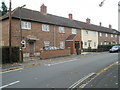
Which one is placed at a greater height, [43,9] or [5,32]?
[43,9]

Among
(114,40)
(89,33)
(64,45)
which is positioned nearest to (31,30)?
(64,45)

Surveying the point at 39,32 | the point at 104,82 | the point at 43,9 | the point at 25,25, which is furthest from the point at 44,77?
the point at 43,9

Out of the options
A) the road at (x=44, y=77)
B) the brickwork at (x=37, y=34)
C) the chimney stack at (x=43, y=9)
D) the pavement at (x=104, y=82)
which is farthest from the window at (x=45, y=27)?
the pavement at (x=104, y=82)

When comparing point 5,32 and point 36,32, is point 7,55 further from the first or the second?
point 36,32

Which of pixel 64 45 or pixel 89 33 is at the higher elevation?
pixel 89 33

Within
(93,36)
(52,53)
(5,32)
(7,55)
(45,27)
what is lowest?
(52,53)

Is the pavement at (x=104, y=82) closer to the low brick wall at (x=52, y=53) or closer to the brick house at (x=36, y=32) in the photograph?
the low brick wall at (x=52, y=53)

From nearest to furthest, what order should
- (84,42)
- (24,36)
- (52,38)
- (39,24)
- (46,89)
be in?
(46,89) < (24,36) < (39,24) < (52,38) < (84,42)

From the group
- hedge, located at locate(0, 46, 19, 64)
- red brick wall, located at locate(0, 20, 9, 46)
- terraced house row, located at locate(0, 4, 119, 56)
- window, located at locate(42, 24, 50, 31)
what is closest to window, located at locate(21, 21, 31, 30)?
terraced house row, located at locate(0, 4, 119, 56)

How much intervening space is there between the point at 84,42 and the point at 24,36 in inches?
773

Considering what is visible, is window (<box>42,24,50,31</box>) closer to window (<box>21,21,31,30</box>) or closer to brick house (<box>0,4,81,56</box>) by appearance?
brick house (<box>0,4,81,56</box>)

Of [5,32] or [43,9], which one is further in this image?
[43,9]

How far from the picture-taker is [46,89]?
6027mm

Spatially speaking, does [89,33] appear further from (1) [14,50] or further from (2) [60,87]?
(2) [60,87]
